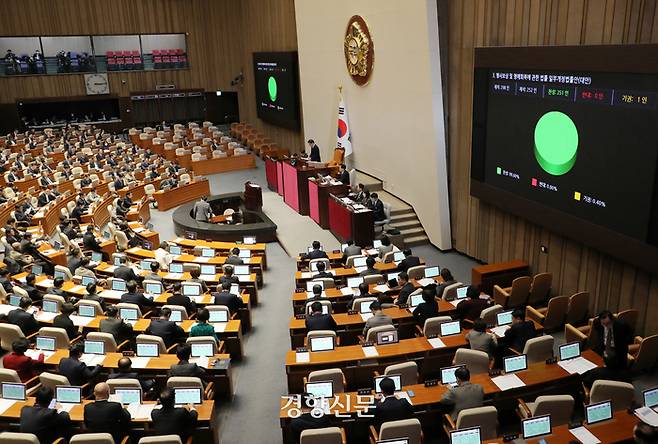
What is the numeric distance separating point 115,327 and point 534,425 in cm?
567

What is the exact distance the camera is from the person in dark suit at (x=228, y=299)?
8.98 metres

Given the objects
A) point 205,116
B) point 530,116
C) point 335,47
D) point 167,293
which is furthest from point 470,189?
point 205,116

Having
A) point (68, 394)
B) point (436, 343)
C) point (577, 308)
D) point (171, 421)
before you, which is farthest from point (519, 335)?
point (68, 394)

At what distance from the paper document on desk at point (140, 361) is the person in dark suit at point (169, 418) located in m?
1.41

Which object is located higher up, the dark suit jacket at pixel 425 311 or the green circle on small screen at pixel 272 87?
the green circle on small screen at pixel 272 87

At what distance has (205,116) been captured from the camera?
102ft

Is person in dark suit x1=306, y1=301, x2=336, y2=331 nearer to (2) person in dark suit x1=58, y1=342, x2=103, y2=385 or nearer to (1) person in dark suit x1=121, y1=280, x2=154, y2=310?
(2) person in dark suit x1=58, y1=342, x2=103, y2=385

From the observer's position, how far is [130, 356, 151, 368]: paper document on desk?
7020 mm

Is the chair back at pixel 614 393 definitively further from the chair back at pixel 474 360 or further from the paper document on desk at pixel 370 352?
the paper document on desk at pixel 370 352

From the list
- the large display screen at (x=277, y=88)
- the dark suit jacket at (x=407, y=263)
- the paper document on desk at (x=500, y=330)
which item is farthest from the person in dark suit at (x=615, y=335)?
the large display screen at (x=277, y=88)

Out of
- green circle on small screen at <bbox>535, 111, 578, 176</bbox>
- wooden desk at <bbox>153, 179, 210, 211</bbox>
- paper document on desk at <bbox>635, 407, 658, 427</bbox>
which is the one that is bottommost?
wooden desk at <bbox>153, 179, 210, 211</bbox>

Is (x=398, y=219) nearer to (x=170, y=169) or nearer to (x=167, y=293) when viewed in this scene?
(x=167, y=293)

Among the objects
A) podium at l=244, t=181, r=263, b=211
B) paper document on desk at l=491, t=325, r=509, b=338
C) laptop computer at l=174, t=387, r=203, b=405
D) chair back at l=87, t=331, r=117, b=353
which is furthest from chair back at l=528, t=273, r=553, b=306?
podium at l=244, t=181, r=263, b=211

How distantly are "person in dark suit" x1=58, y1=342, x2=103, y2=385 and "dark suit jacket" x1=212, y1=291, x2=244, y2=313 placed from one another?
2472 mm
